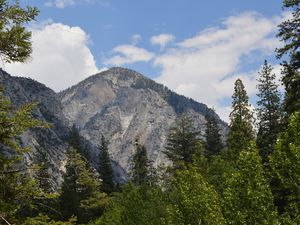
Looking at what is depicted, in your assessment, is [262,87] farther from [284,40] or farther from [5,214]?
[5,214]

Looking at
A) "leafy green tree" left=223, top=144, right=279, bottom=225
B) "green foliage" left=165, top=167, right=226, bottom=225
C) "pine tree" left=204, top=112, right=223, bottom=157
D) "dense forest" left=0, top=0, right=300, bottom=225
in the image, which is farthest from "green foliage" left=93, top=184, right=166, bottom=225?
"pine tree" left=204, top=112, right=223, bottom=157

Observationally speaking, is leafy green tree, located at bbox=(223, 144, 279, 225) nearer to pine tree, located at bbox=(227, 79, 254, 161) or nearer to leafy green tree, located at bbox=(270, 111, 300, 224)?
leafy green tree, located at bbox=(270, 111, 300, 224)

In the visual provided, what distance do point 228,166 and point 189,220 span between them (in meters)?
13.7

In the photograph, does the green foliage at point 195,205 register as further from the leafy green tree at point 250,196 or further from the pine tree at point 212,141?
the pine tree at point 212,141

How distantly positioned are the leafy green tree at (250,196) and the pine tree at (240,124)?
26.7 m

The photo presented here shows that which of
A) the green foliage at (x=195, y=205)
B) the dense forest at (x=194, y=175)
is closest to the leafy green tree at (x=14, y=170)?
the dense forest at (x=194, y=175)

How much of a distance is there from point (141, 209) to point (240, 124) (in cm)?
1693

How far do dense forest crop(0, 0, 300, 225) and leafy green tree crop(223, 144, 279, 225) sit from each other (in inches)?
1.7

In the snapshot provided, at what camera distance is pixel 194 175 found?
103ft

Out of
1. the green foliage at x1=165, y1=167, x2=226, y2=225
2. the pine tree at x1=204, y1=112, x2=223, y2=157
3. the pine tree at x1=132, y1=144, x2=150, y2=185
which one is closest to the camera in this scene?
the green foliage at x1=165, y1=167, x2=226, y2=225

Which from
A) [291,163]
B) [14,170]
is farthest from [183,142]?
[14,170]

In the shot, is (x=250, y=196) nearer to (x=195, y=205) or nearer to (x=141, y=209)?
(x=195, y=205)

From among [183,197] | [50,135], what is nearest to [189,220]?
[183,197]

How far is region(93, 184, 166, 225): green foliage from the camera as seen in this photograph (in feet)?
119
